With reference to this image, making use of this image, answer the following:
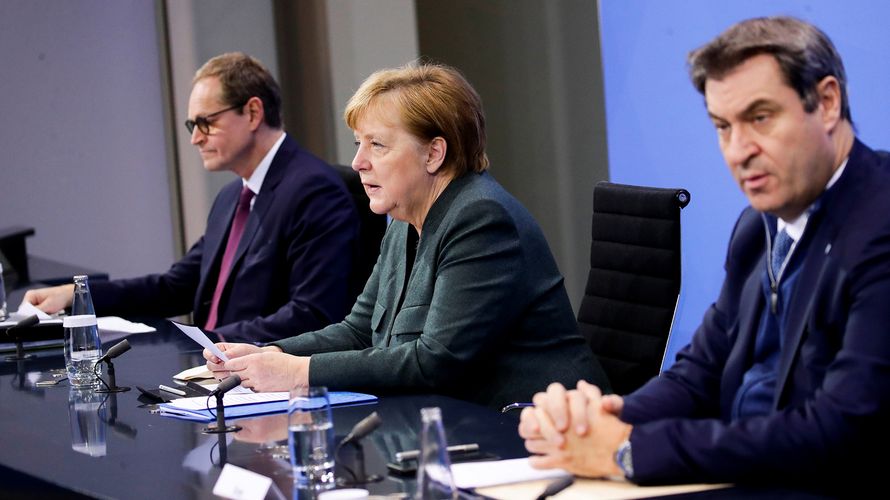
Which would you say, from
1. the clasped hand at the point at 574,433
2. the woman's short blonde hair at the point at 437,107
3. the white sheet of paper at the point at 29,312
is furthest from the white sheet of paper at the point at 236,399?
the white sheet of paper at the point at 29,312

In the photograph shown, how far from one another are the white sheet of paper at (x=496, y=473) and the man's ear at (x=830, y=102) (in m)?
0.70

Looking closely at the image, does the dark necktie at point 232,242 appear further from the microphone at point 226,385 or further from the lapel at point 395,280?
the microphone at point 226,385

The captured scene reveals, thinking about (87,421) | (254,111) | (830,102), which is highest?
(254,111)

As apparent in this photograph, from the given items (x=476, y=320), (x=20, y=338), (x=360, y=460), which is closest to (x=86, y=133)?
(x=20, y=338)

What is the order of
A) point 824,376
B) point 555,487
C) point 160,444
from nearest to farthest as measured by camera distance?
point 555,487
point 824,376
point 160,444

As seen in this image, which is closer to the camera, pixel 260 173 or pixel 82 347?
pixel 82 347

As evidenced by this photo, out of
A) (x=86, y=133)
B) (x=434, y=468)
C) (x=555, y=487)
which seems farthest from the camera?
(x=86, y=133)

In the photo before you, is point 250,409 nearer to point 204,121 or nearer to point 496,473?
point 496,473

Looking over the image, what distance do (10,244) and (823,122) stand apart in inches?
193

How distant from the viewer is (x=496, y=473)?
188 cm

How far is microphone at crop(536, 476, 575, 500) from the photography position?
171 centimetres

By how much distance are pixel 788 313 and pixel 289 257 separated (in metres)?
2.37

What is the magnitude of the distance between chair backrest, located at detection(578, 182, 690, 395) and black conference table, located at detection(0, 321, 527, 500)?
0.72 m

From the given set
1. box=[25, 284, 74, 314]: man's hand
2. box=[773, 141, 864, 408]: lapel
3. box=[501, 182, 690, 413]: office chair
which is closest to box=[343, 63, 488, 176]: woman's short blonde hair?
box=[501, 182, 690, 413]: office chair
